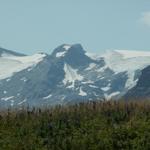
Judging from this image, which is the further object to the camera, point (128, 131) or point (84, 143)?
point (128, 131)

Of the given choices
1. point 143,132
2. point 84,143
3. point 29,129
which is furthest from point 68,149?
point 29,129

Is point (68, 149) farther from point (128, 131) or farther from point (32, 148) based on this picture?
point (128, 131)

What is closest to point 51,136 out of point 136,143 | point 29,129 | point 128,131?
point 29,129

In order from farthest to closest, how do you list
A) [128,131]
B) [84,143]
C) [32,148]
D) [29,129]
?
[29,129] < [128,131] < [84,143] < [32,148]

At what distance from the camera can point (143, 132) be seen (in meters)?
170

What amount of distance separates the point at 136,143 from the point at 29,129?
44825 millimetres

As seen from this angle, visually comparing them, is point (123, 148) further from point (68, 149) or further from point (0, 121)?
point (0, 121)

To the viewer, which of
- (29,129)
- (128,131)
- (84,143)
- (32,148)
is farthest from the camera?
(29,129)

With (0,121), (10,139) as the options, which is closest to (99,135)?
(10,139)

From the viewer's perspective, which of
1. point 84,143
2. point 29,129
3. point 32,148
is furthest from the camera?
point 29,129

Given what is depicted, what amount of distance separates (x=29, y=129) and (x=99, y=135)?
97.6 ft

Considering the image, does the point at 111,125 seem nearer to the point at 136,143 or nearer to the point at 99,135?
the point at 99,135

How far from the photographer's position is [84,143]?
16162cm

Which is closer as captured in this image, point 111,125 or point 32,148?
point 32,148
